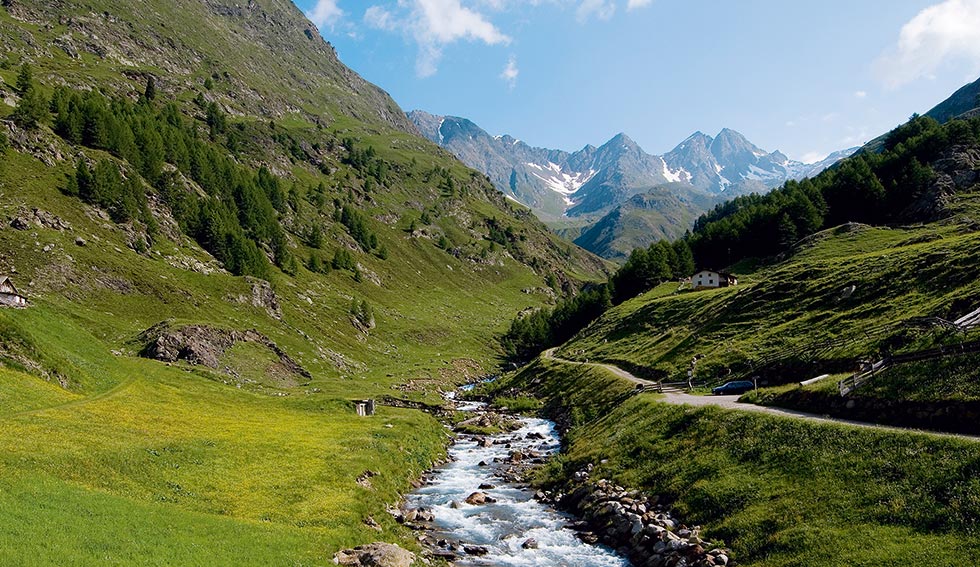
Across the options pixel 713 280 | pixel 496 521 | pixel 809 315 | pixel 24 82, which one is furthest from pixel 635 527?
pixel 24 82

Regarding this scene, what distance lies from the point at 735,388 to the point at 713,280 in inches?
3288

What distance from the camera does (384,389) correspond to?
102 meters

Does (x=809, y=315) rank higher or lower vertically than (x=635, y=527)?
higher

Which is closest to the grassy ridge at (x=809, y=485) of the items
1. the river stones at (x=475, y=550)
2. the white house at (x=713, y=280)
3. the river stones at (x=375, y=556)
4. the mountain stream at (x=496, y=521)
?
the mountain stream at (x=496, y=521)

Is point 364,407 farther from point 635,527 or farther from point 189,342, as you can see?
point 635,527

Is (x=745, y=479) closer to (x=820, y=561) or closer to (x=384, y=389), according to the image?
(x=820, y=561)

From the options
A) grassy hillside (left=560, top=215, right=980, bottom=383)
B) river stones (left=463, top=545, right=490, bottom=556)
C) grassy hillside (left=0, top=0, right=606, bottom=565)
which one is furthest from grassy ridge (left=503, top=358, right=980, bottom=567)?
grassy hillside (left=0, top=0, right=606, bottom=565)

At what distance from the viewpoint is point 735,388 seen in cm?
5600

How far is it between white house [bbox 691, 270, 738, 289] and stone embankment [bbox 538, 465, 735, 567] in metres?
A: 102

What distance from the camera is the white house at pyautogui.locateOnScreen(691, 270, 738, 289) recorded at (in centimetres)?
13175

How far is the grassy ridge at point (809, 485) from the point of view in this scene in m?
22.9

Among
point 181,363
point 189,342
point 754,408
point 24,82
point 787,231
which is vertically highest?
point 24,82

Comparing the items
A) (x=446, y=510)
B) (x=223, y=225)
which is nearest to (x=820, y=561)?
(x=446, y=510)

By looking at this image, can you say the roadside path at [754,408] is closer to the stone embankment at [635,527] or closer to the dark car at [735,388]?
the dark car at [735,388]
